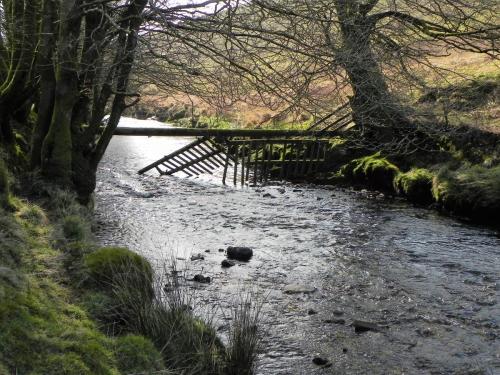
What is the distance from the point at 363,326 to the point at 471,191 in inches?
302

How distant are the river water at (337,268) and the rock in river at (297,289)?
0.29 feet

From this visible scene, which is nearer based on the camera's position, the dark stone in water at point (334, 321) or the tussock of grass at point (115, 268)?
the tussock of grass at point (115, 268)

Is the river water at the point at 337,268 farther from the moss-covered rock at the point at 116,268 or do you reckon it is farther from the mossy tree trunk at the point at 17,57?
the mossy tree trunk at the point at 17,57

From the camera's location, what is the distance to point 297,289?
8258mm

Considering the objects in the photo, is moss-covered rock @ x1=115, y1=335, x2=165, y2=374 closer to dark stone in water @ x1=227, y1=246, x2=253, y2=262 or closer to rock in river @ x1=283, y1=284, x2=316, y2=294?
rock in river @ x1=283, y1=284, x2=316, y2=294

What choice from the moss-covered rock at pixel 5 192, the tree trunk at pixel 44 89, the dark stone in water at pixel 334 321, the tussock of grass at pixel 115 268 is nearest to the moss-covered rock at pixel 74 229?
the moss-covered rock at pixel 5 192

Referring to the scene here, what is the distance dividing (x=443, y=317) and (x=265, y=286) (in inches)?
97.1

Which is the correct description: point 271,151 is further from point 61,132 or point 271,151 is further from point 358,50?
point 358,50

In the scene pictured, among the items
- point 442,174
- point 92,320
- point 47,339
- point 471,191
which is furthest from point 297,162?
point 47,339

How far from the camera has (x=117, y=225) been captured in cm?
1209

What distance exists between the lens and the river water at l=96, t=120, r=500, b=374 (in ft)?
20.7

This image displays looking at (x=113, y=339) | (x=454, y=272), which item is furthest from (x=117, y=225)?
(x=113, y=339)

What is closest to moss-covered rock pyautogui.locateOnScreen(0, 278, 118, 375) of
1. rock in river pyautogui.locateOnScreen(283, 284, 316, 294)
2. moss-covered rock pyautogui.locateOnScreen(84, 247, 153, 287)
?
moss-covered rock pyautogui.locateOnScreen(84, 247, 153, 287)

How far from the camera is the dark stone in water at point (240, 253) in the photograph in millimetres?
9711
